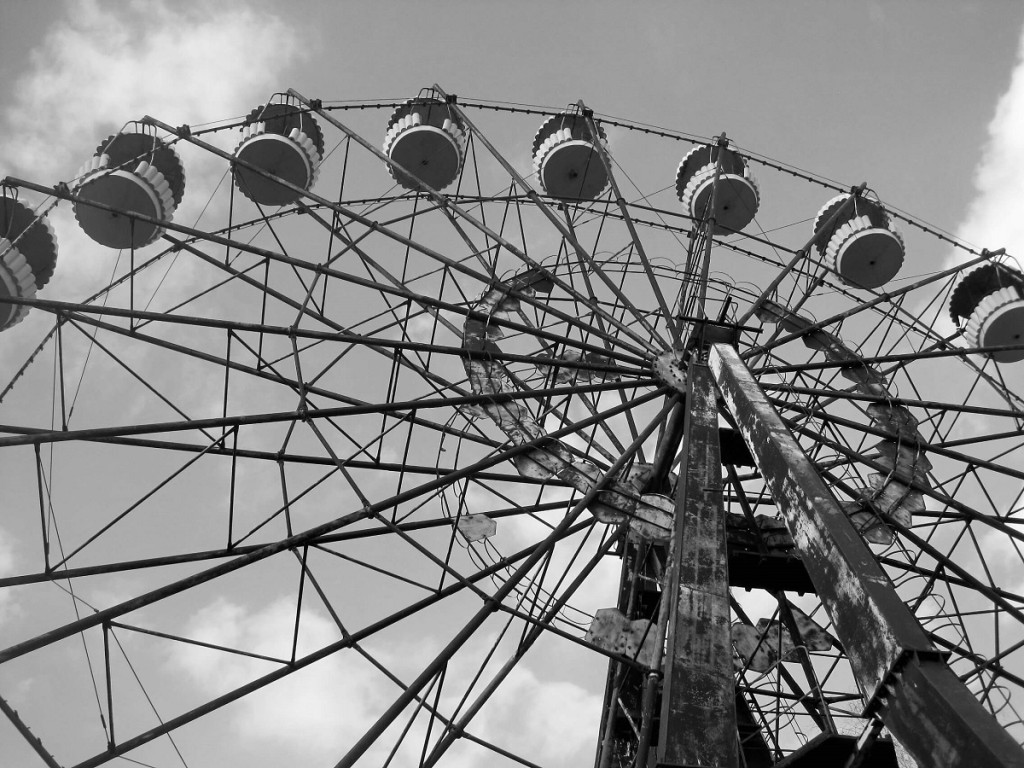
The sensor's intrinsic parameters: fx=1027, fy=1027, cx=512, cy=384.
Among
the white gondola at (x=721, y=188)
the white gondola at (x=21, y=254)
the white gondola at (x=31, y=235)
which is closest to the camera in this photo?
the white gondola at (x=21, y=254)

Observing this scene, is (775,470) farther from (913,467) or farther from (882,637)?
(913,467)

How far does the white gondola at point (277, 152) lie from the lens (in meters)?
17.8

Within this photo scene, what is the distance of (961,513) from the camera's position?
14297 mm

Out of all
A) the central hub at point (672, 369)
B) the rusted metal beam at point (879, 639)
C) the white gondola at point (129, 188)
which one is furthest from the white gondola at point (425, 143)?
the rusted metal beam at point (879, 639)

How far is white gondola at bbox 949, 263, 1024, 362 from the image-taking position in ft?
57.8

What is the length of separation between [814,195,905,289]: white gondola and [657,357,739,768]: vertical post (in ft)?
31.4

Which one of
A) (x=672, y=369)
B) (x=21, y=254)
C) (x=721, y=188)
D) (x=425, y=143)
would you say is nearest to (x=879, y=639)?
(x=672, y=369)

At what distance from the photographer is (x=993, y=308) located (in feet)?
58.5

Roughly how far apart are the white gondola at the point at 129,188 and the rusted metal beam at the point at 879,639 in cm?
1062

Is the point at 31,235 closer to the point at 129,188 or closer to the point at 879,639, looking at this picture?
the point at 129,188

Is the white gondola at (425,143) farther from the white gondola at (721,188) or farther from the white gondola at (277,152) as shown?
the white gondola at (721,188)

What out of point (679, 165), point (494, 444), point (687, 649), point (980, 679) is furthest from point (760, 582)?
point (679, 165)

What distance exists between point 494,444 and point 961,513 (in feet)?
21.6

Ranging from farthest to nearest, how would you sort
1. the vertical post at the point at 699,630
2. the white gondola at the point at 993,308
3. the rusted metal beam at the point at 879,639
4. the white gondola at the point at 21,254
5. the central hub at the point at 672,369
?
the white gondola at the point at 993,308
the white gondola at the point at 21,254
the central hub at the point at 672,369
the vertical post at the point at 699,630
the rusted metal beam at the point at 879,639
